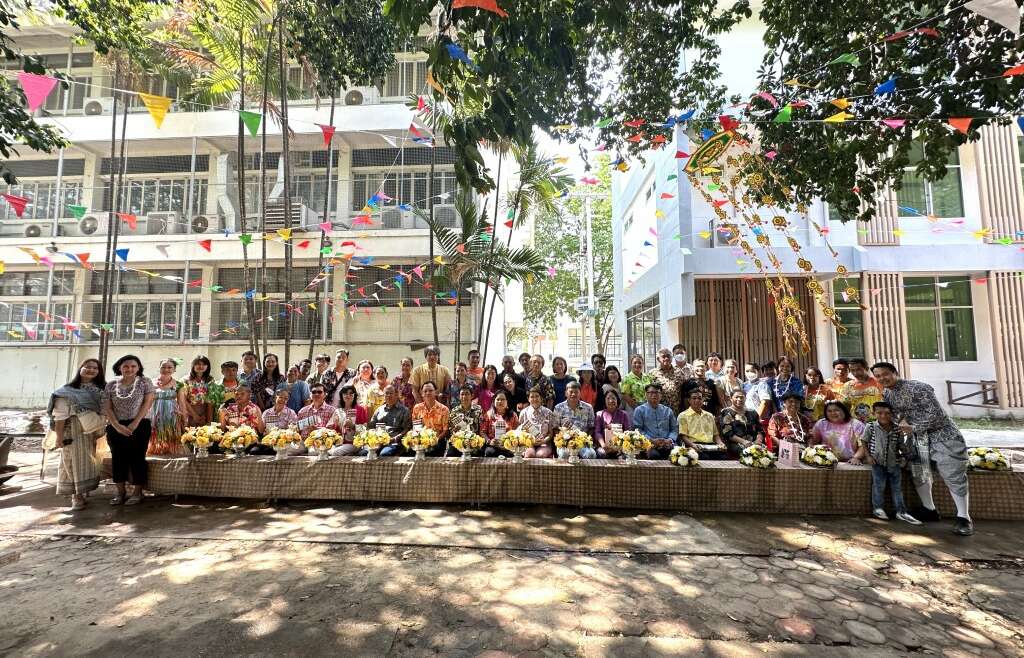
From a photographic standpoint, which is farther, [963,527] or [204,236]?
[204,236]

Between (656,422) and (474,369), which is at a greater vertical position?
(474,369)

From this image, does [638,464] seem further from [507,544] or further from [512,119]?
[512,119]

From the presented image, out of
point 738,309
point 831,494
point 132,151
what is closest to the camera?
point 831,494

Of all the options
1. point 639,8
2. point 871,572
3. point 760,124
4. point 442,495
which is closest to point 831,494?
point 871,572

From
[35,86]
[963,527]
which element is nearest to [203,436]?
[35,86]

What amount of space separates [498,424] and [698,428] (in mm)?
2350

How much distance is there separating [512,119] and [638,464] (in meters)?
3.44

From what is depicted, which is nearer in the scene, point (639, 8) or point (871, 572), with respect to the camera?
point (871, 572)

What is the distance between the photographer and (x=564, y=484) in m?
4.87

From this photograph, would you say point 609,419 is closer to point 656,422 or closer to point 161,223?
point 656,422

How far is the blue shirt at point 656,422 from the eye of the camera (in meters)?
5.54

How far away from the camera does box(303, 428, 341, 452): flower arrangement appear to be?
16.6ft

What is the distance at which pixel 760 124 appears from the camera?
19.2ft

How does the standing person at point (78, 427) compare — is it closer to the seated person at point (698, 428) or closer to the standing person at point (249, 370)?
the standing person at point (249, 370)
